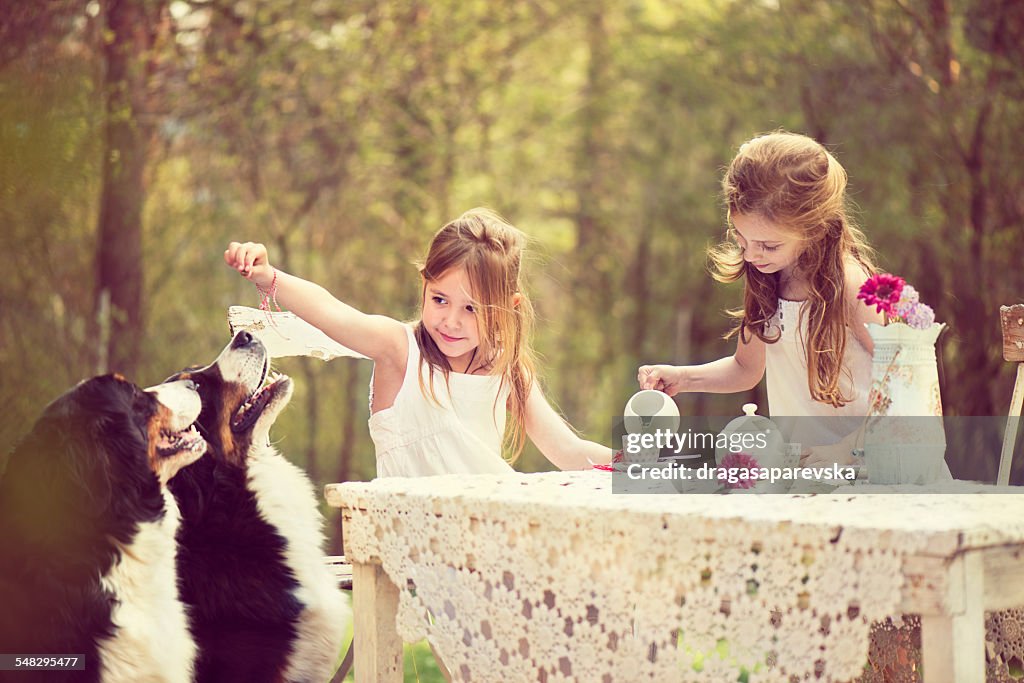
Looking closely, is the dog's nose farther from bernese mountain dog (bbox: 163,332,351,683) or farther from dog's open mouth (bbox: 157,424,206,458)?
dog's open mouth (bbox: 157,424,206,458)

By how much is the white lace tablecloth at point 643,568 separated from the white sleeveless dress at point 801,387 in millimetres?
728

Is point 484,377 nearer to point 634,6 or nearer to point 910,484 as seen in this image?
point 910,484

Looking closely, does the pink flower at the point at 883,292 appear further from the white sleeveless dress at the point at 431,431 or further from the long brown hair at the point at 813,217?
the white sleeveless dress at the point at 431,431

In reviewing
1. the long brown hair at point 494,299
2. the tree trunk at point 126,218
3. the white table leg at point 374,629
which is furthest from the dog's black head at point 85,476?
the tree trunk at point 126,218

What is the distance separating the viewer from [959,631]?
4.79 feet

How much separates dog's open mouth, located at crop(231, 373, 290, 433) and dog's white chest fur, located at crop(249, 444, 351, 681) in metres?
0.06

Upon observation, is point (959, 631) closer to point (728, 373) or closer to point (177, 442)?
point (728, 373)

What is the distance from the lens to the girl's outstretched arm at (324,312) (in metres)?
2.48

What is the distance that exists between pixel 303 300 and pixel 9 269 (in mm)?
2845

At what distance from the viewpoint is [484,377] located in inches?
112

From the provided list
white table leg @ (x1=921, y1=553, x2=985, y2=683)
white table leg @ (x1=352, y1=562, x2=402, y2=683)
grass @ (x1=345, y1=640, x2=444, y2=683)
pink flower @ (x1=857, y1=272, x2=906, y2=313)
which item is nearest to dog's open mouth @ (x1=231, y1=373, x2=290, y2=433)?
white table leg @ (x1=352, y1=562, x2=402, y2=683)

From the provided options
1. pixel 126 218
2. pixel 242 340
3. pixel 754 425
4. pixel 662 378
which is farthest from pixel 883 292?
pixel 126 218

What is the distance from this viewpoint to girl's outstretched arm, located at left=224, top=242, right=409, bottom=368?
8.15 ft

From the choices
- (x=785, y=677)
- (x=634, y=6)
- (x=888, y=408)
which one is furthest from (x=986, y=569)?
(x=634, y=6)
